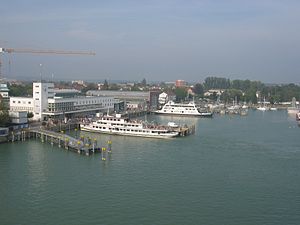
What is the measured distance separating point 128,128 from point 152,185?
6.94 metres

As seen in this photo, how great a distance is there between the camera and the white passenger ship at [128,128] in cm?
1501

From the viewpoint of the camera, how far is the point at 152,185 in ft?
27.8

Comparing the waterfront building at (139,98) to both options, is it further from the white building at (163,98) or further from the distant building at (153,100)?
the white building at (163,98)

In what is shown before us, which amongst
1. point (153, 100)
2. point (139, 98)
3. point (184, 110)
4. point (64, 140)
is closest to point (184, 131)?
Result: point (64, 140)

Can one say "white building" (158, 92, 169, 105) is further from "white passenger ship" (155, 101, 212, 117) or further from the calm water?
the calm water

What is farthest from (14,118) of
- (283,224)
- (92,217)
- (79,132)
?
(283,224)

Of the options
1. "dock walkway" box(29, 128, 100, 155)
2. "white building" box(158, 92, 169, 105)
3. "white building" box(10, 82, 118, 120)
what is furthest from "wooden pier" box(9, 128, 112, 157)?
"white building" box(158, 92, 169, 105)

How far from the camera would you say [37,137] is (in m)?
14.2

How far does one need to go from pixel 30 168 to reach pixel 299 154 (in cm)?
782

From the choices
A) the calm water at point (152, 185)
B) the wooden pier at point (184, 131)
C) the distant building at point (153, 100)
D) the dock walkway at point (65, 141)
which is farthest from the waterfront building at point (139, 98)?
the calm water at point (152, 185)

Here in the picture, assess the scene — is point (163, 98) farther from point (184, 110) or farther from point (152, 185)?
point (152, 185)

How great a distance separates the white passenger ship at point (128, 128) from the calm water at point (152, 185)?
5.77 feet

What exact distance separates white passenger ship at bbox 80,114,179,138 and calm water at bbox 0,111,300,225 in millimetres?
1759

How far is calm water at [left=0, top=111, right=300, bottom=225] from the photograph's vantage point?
269 inches
